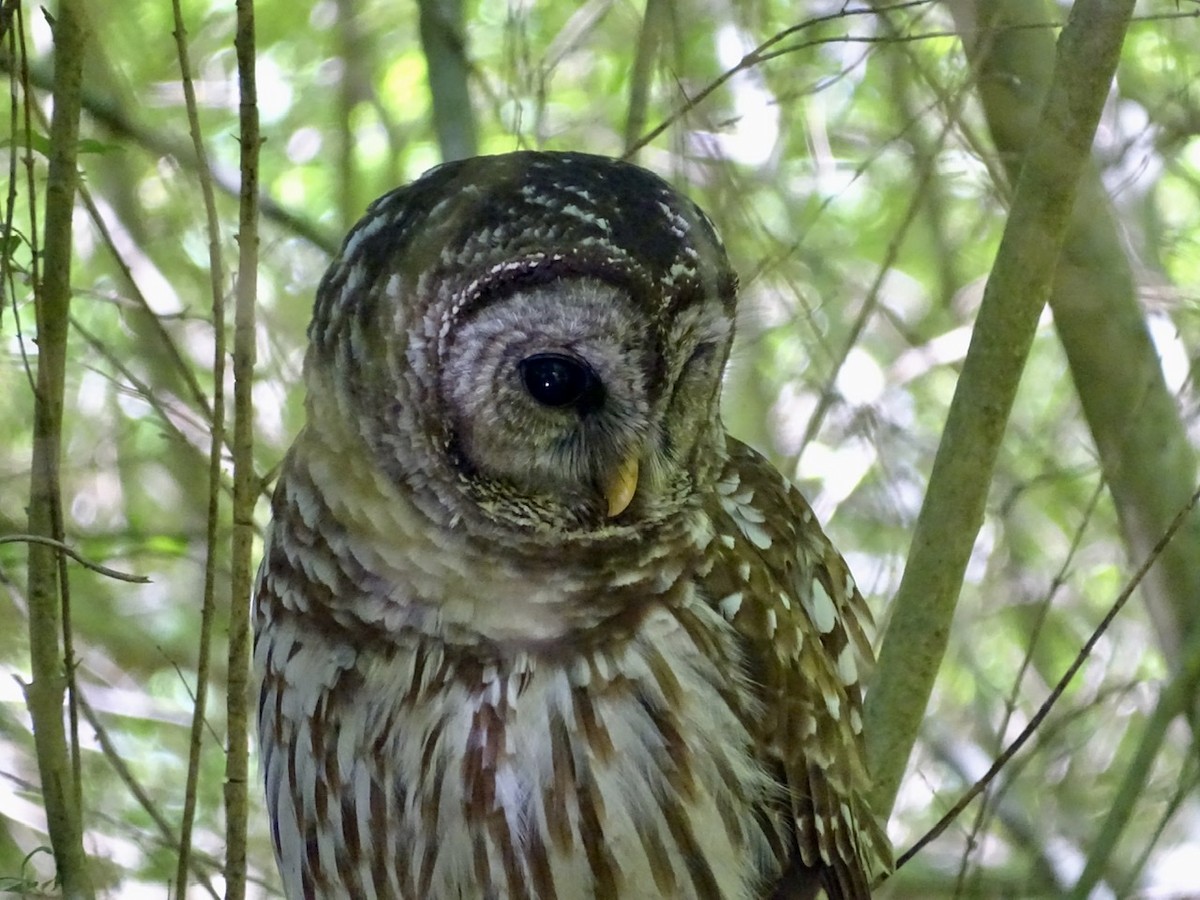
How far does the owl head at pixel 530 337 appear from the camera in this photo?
148cm

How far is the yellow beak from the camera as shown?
1.58 meters

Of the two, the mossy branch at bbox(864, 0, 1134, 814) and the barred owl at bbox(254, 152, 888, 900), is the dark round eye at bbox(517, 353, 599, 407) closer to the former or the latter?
the barred owl at bbox(254, 152, 888, 900)

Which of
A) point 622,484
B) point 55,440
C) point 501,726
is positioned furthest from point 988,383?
point 55,440

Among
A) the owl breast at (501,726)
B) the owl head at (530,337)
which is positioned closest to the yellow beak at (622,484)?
the owl head at (530,337)

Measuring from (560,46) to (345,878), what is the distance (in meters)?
1.41

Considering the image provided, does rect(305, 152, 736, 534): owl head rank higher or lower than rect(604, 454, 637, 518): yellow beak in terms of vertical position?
higher

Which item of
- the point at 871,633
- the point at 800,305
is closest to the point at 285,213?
the point at 800,305

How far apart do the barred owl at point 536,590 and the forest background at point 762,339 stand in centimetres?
13

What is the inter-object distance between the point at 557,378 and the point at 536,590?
0.26 m

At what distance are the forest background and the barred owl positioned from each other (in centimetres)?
13

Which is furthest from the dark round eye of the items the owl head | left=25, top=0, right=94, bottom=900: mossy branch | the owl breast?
left=25, top=0, right=94, bottom=900: mossy branch

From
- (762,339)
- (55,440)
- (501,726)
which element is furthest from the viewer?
(762,339)

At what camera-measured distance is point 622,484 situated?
5.21 feet

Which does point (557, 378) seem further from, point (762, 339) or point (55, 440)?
point (762, 339)
